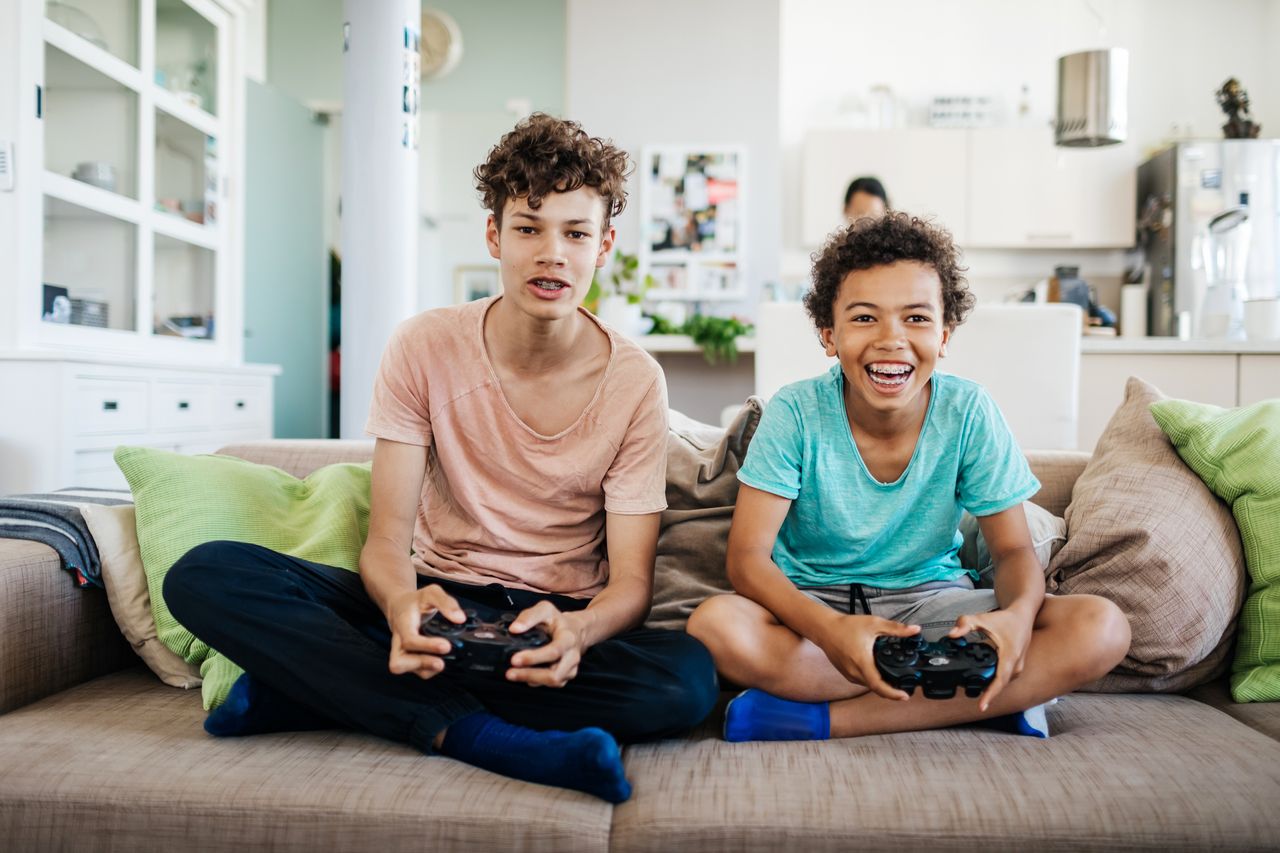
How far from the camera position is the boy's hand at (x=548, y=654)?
1138 mm

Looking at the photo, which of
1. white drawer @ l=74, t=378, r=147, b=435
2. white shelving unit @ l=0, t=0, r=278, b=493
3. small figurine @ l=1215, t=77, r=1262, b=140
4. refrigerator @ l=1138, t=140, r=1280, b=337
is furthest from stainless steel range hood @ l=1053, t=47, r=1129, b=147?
white drawer @ l=74, t=378, r=147, b=435

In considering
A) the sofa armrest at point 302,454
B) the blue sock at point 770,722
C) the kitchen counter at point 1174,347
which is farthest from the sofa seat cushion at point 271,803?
the kitchen counter at point 1174,347

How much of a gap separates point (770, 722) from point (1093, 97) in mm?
3234

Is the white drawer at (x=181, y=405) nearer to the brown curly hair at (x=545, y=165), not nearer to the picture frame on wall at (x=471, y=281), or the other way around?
the brown curly hair at (x=545, y=165)

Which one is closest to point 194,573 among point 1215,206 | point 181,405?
point 181,405

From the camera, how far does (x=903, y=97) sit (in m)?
5.85

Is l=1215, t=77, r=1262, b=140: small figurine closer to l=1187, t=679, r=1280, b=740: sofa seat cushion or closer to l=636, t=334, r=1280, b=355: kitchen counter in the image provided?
l=636, t=334, r=1280, b=355: kitchen counter

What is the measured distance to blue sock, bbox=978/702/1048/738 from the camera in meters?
1.26

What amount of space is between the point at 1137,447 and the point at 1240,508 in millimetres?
174

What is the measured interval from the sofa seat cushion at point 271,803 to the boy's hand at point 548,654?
0.12 m

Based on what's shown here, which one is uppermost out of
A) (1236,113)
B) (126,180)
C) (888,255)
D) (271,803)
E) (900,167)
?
(1236,113)

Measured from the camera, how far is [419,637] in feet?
3.77

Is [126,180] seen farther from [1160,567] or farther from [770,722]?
[1160,567]

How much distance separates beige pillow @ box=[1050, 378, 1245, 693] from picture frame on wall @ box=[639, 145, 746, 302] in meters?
3.77
